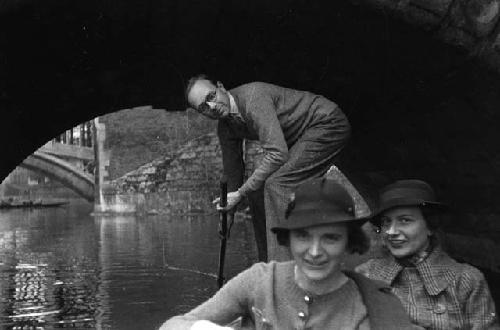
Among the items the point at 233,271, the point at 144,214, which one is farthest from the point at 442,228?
the point at 144,214

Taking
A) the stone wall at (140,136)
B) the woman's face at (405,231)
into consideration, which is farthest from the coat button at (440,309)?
the stone wall at (140,136)

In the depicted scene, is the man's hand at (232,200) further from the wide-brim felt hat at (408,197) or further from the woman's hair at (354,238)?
the woman's hair at (354,238)

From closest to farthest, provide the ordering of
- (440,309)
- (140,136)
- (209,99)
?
(440,309), (209,99), (140,136)

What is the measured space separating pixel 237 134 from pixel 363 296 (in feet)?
7.75

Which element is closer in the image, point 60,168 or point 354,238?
point 354,238

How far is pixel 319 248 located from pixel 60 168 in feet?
105

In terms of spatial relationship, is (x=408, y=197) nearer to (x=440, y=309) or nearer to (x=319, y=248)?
(x=440, y=309)

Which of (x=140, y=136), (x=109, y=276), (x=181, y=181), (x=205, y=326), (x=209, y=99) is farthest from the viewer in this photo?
(x=140, y=136)

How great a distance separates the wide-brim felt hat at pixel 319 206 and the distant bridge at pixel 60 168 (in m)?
31.7

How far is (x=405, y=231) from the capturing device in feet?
11.5

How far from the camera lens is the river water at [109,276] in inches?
237

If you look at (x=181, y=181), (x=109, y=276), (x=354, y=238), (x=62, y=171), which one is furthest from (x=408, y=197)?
(x=62, y=171)

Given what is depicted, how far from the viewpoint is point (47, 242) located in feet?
46.5

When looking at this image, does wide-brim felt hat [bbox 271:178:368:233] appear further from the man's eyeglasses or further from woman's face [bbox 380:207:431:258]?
the man's eyeglasses
